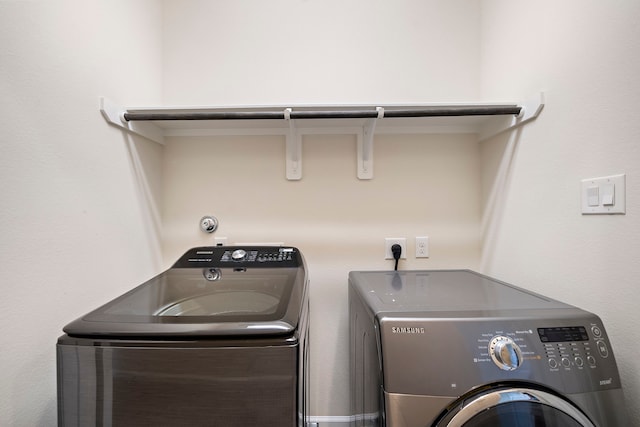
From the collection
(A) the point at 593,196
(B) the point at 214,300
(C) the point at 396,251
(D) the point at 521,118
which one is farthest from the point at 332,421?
(D) the point at 521,118

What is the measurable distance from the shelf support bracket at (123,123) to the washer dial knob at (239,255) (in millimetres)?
690

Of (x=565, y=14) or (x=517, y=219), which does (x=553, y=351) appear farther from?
(x=565, y=14)

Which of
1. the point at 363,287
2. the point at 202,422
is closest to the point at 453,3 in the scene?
the point at 363,287

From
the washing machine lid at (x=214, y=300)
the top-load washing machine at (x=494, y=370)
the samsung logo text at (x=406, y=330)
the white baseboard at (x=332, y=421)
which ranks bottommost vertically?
the white baseboard at (x=332, y=421)

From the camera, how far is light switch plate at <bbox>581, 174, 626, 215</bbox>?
0.78 metres

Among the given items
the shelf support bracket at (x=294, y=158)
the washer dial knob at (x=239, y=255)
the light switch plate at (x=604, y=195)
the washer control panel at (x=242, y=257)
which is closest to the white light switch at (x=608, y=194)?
the light switch plate at (x=604, y=195)

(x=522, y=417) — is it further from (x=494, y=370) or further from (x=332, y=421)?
(x=332, y=421)

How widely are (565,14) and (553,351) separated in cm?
110

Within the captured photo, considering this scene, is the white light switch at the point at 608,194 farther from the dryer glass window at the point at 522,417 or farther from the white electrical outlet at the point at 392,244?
the white electrical outlet at the point at 392,244

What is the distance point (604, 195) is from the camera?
2.68 feet

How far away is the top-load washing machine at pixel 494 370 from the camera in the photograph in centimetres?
65

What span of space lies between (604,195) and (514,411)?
666mm

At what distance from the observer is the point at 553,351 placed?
2.28ft

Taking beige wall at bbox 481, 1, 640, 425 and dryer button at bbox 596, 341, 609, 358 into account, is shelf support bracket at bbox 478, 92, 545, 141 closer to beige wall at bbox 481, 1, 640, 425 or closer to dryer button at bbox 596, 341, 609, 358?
beige wall at bbox 481, 1, 640, 425
